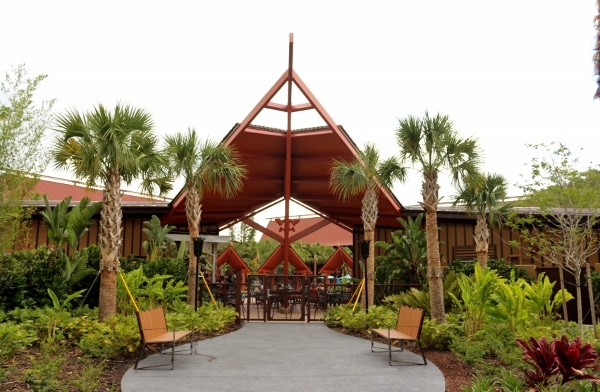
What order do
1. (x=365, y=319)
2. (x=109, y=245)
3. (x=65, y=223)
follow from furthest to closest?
1. (x=65, y=223)
2. (x=365, y=319)
3. (x=109, y=245)

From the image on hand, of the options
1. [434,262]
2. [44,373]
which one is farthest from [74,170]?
[434,262]

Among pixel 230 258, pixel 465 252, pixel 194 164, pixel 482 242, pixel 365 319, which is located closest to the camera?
pixel 365 319

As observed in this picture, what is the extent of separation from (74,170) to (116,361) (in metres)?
3.87

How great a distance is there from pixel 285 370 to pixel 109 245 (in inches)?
170

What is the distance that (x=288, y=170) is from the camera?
20.0m

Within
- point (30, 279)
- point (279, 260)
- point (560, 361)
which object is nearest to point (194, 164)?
point (30, 279)

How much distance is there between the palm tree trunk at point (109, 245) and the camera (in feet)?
29.8

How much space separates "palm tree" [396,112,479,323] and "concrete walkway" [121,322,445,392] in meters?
2.72

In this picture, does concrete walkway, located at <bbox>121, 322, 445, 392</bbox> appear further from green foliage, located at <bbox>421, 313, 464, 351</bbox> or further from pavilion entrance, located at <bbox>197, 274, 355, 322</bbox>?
pavilion entrance, located at <bbox>197, 274, 355, 322</bbox>

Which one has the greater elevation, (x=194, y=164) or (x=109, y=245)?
Result: (x=194, y=164)

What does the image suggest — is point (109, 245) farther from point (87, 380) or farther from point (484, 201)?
point (484, 201)

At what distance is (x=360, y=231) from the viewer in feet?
84.8

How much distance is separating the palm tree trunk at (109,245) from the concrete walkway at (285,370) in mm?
1681

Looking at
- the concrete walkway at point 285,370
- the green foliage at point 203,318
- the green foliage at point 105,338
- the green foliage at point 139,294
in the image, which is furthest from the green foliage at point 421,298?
the green foliage at point 105,338
